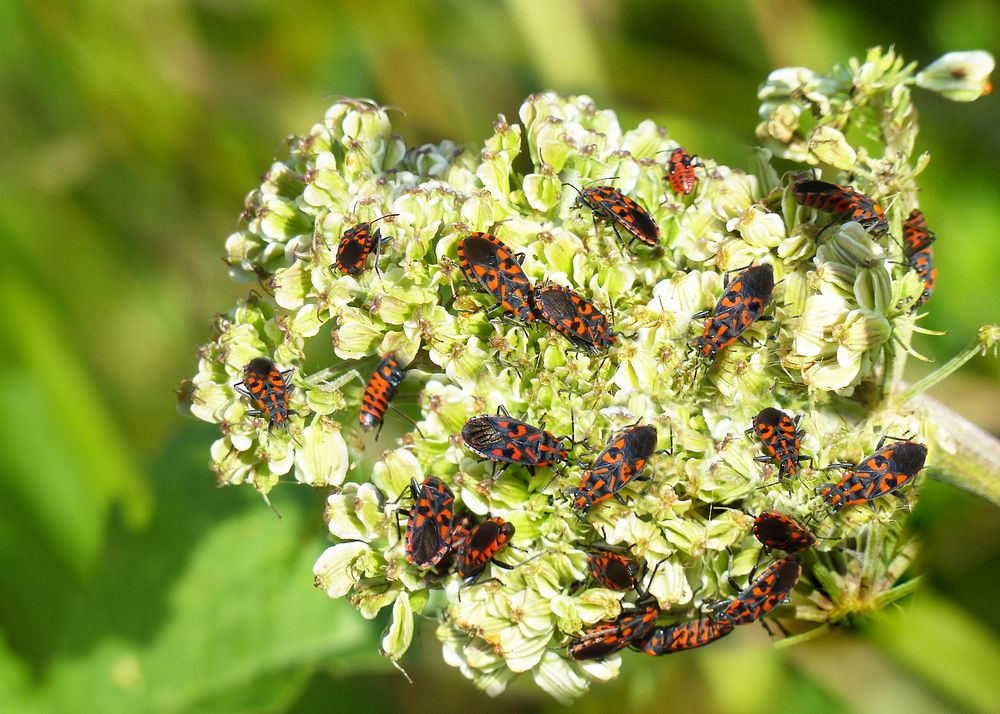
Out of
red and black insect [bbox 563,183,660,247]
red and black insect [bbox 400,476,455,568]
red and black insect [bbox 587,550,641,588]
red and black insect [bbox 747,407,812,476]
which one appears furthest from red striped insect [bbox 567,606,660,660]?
red and black insect [bbox 563,183,660,247]

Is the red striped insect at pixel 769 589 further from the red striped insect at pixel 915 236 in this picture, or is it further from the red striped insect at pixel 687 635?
the red striped insect at pixel 915 236

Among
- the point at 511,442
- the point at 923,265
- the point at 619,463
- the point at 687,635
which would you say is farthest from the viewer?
the point at 923,265

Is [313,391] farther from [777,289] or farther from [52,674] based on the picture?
[52,674]

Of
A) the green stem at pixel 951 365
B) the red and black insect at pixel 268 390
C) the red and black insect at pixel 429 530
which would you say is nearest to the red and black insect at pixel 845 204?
Answer: the green stem at pixel 951 365

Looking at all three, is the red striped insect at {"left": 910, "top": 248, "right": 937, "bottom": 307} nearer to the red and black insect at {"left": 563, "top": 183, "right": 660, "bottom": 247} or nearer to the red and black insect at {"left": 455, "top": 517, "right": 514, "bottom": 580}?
the red and black insect at {"left": 563, "top": 183, "right": 660, "bottom": 247}

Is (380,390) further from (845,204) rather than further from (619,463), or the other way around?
(845,204)

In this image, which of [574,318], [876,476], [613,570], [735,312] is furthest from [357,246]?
[876,476]

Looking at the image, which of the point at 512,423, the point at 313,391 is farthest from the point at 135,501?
the point at 512,423
